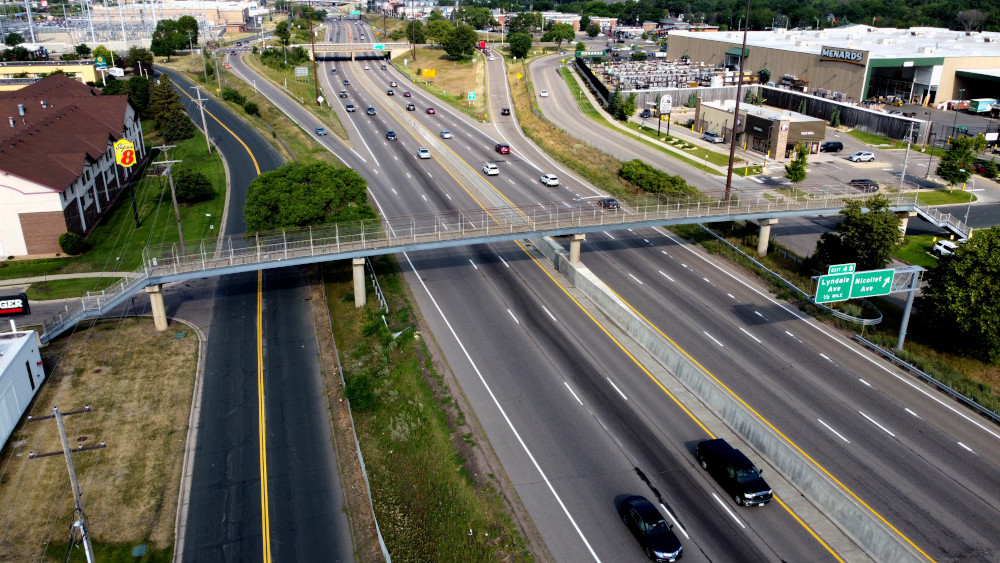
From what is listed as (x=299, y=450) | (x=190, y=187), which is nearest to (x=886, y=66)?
(x=190, y=187)

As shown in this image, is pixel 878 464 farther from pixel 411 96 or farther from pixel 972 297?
pixel 411 96

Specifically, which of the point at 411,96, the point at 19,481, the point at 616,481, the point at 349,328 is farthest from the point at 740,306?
the point at 411,96

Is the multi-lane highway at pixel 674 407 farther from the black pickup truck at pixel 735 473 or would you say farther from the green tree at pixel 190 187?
Result: the green tree at pixel 190 187

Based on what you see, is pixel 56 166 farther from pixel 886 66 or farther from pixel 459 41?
pixel 886 66

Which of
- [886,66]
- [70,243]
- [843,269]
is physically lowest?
[70,243]

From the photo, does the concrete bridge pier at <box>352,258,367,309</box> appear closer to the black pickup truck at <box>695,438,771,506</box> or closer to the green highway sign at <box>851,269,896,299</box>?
the black pickup truck at <box>695,438,771,506</box>

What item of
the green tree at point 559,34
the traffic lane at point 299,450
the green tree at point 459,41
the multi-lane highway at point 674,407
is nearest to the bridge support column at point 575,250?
the multi-lane highway at point 674,407
